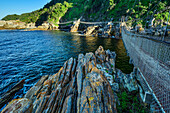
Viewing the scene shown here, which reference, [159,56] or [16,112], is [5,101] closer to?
[16,112]

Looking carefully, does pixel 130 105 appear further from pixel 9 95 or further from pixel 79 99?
pixel 9 95

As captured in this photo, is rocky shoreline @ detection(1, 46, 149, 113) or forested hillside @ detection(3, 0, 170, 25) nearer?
rocky shoreline @ detection(1, 46, 149, 113)

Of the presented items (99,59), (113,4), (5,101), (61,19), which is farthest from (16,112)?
(61,19)

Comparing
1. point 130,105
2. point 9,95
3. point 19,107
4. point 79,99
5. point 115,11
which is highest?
point 115,11

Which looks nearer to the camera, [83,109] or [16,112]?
[16,112]

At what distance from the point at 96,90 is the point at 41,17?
216 m

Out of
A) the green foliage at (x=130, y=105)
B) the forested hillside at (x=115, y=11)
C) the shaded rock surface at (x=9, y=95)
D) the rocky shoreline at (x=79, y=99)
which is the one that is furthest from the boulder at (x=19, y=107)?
the forested hillside at (x=115, y=11)

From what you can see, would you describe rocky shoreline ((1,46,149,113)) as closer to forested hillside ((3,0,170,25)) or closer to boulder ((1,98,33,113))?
boulder ((1,98,33,113))

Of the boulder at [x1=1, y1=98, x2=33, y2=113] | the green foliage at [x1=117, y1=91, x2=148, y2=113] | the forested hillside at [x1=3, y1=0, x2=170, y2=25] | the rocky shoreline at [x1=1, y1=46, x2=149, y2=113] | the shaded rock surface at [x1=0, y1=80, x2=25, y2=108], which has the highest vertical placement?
the forested hillside at [x1=3, y1=0, x2=170, y2=25]

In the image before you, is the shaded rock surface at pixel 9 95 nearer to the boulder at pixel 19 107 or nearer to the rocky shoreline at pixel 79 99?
the rocky shoreline at pixel 79 99

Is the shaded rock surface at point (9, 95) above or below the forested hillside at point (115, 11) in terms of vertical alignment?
below

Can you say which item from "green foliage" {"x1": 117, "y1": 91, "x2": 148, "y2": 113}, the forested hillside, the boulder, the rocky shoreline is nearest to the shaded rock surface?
the rocky shoreline

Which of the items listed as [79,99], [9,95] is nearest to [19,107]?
[79,99]

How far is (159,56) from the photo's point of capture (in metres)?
9.05
